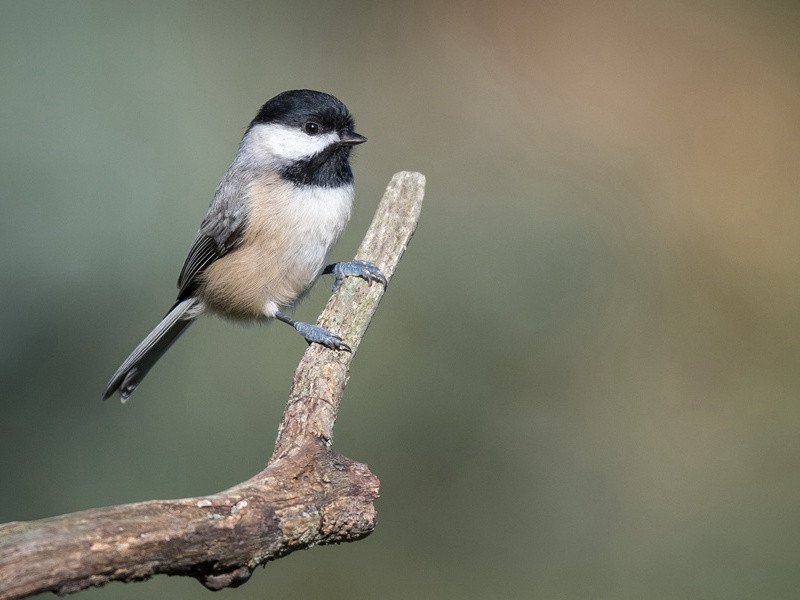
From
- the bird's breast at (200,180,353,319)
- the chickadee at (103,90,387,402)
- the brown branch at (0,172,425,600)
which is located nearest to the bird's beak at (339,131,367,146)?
the chickadee at (103,90,387,402)

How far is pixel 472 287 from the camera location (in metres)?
4.12

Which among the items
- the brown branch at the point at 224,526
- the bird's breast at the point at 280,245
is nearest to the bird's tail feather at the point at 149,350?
the bird's breast at the point at 280,245

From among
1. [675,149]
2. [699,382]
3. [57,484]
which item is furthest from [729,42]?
[57,484]

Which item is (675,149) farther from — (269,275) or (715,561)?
(269,275)

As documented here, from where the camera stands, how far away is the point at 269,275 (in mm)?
2768

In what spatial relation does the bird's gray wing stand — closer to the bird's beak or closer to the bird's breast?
the bird's breast

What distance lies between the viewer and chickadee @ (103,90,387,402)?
2701 millimetres

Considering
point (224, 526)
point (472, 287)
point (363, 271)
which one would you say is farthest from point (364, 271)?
point (472, 287)

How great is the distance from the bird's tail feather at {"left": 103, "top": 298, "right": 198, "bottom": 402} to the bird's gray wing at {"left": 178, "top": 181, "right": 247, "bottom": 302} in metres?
0.06

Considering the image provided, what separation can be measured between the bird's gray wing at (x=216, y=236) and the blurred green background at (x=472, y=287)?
69 cm

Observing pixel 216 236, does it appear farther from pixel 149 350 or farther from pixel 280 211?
pixel 149 350

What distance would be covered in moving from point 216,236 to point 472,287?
160 cm

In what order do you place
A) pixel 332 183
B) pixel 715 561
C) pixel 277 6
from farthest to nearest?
pixel 277 6 < pixel 715 561 < pixel 332 183

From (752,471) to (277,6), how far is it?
3516mm
